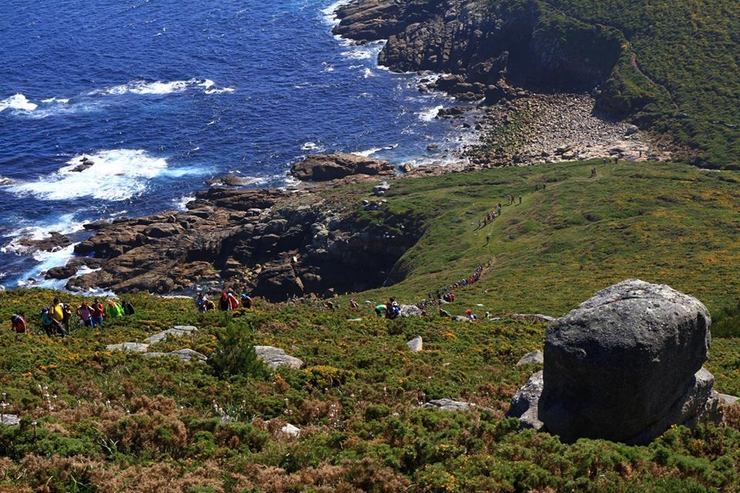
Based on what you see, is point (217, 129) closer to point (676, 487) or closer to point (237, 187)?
point (237, 187)

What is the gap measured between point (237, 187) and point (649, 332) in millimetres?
91198

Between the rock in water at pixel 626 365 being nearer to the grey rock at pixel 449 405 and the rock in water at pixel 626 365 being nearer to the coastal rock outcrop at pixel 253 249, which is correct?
the grey rock at pixel 449 405

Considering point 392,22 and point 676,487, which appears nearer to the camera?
point 676,487

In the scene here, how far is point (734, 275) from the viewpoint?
5966cm

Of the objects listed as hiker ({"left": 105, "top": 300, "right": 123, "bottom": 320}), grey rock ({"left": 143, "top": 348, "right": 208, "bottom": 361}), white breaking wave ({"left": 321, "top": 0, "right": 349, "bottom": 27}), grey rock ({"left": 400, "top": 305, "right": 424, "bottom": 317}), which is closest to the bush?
grey rock ({"left": 143, "top": 348, "right": 208, "bottom": 361})

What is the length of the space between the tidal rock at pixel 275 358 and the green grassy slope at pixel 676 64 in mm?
80330

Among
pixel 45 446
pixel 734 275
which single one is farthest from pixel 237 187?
pixel 45 446

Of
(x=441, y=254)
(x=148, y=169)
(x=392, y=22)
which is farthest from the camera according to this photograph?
(x=392, y=22)

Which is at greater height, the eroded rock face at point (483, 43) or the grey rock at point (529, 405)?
the grey rock at point (529, 405)

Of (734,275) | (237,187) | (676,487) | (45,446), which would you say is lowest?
(237,187)

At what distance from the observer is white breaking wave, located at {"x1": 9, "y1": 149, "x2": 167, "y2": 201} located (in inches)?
4348

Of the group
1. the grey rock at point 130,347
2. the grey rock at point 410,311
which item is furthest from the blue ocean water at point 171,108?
the grey rock at point 130,347

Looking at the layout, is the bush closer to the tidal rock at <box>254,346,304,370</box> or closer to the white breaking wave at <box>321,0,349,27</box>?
the tidal rock at <box>254,346,304,370</box>

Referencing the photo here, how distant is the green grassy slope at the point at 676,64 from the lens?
110125 millimetres
